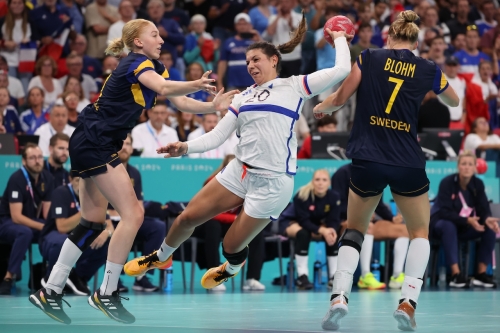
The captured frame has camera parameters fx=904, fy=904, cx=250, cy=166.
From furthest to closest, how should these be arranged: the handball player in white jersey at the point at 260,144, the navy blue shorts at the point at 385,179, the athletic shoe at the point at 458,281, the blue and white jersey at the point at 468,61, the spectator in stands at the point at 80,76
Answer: the blue and white jersey at the point at 468,61
the spectator in stands at the point at 80,76
the athletic shoe at the point at 458,281
the handball player in white jersey at the point at 260,144
the navy blue shorts at the point at 385,179

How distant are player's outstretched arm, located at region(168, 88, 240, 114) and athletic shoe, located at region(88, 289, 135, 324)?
1.54 metres

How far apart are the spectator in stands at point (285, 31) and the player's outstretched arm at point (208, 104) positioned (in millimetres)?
9090

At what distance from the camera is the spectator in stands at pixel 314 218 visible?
12.0 m

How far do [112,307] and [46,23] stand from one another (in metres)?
9.33

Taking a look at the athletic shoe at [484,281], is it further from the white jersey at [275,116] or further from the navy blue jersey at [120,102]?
the navy blue jersey at [120,102]

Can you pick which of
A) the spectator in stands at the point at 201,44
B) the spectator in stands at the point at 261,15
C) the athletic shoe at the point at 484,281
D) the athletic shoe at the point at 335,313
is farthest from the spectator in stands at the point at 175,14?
the athletic shoe at the point at 335,313

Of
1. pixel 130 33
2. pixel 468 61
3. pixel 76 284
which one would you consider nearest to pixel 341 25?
pixel 130 33

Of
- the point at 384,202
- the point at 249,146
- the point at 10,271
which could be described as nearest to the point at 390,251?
the point at 384,202

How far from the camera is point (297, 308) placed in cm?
865

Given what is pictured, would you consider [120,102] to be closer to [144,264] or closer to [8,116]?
[144,264]

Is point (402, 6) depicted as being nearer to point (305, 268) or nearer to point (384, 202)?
point (384, 202)

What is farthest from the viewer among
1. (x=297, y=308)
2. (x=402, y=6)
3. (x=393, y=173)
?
(x=402, y=6)

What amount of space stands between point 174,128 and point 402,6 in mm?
6865

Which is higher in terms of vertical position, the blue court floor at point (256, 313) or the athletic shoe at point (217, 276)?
the athletic shoe at point (217, 276)
